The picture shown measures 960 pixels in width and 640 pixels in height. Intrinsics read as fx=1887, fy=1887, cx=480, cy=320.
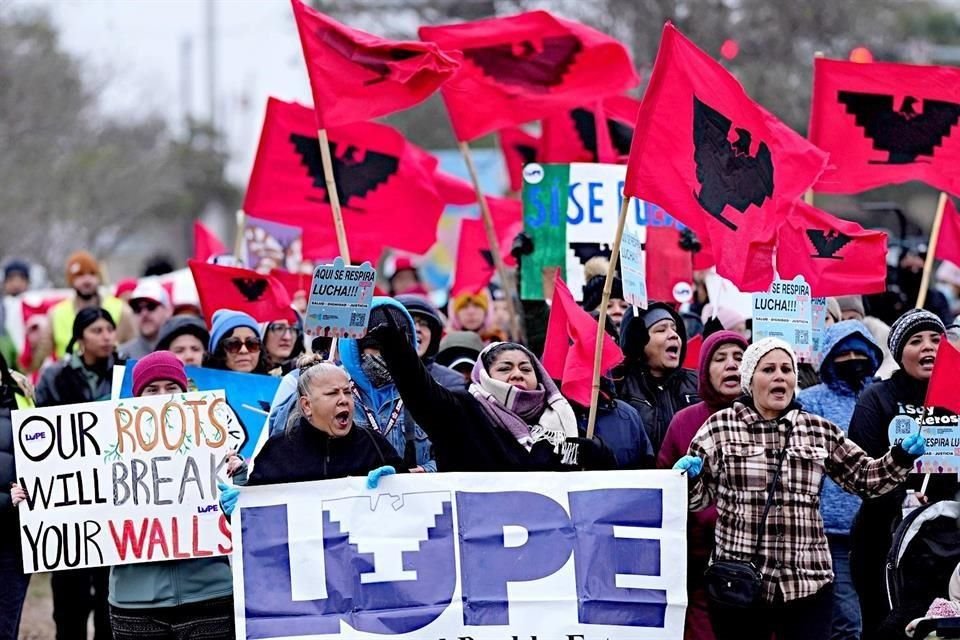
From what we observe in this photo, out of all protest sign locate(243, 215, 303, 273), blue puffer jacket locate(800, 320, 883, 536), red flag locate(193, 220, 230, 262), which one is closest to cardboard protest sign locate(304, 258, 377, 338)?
blue puffer jacket locate(800, 320, 883, 536)

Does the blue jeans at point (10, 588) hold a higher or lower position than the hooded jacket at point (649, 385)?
lower

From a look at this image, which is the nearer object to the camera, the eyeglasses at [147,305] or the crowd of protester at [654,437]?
the crowd of protester at [654,437]

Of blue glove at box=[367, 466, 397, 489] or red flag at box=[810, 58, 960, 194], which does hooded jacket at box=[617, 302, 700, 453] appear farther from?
red flag at box=[810, 58, 960, 194]

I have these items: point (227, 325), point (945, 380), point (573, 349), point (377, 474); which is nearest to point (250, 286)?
point (227, 325)

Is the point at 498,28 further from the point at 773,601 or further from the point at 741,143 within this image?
the point at 773,601

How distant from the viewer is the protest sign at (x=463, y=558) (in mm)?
7074

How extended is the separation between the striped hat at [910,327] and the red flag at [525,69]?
3.77 m

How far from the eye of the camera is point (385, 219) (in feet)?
39.0

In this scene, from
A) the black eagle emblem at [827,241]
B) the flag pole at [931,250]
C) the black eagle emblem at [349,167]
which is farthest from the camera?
the black eagle emblem at [349,167]

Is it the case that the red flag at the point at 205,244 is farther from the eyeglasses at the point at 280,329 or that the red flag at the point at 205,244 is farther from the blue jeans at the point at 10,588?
the blue jeans at the point at 10,588

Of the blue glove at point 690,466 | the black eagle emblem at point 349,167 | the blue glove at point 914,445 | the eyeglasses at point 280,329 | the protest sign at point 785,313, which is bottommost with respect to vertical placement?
the blue glove at point 690,466

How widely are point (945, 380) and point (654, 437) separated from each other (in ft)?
4.73

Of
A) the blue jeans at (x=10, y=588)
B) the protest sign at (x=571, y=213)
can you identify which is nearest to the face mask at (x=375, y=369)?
the blue jeans at (x=10, y=588)

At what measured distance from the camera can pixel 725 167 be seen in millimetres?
8266
